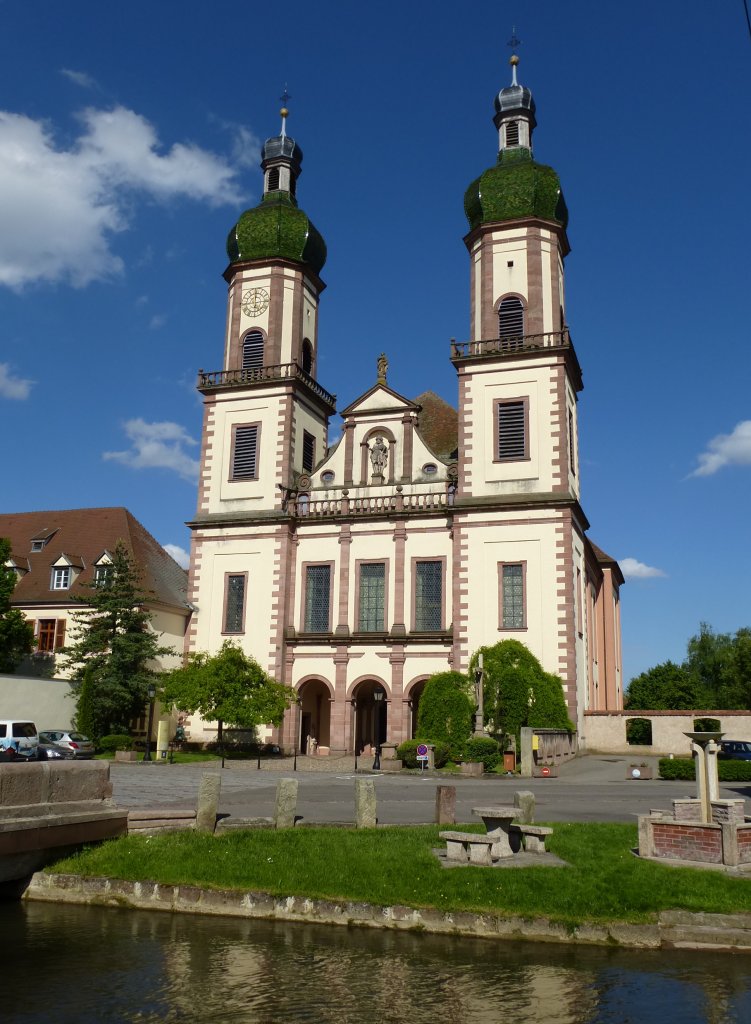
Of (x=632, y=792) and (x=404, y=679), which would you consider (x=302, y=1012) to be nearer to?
(x=632, y=792)

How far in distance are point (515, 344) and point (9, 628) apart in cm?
2568

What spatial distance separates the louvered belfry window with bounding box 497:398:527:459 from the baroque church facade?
87 mm

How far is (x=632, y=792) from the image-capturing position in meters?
26.3

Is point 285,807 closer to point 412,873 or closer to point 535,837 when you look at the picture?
point 412,873

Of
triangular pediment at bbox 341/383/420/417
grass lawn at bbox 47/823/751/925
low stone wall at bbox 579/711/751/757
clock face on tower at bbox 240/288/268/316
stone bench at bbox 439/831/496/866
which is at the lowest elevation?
grass lawn at bbox 47/823/751/925

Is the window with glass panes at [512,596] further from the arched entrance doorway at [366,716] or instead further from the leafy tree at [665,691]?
the leafy tree at [665,691]

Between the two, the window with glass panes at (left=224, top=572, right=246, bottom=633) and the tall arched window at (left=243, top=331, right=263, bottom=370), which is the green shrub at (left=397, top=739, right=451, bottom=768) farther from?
the tall arched window at (left=243, top=331, right=263, bottom=370)

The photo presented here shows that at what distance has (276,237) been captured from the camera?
156 ft

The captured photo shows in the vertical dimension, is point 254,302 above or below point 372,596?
above

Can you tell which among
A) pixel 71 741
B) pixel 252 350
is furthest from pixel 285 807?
pixel 252 350

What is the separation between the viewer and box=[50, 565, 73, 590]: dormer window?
1906 inches

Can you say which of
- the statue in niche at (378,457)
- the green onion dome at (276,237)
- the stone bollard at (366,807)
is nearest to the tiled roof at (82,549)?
the statue in niche at (378,457)

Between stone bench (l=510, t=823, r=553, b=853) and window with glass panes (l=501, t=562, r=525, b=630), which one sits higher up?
window with glass panes (l=501, t=562, r=525, b=630)

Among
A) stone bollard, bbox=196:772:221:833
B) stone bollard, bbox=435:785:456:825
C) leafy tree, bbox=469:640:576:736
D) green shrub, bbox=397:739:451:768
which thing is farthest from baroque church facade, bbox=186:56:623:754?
stone bollard, bbox=196:772:221:833
